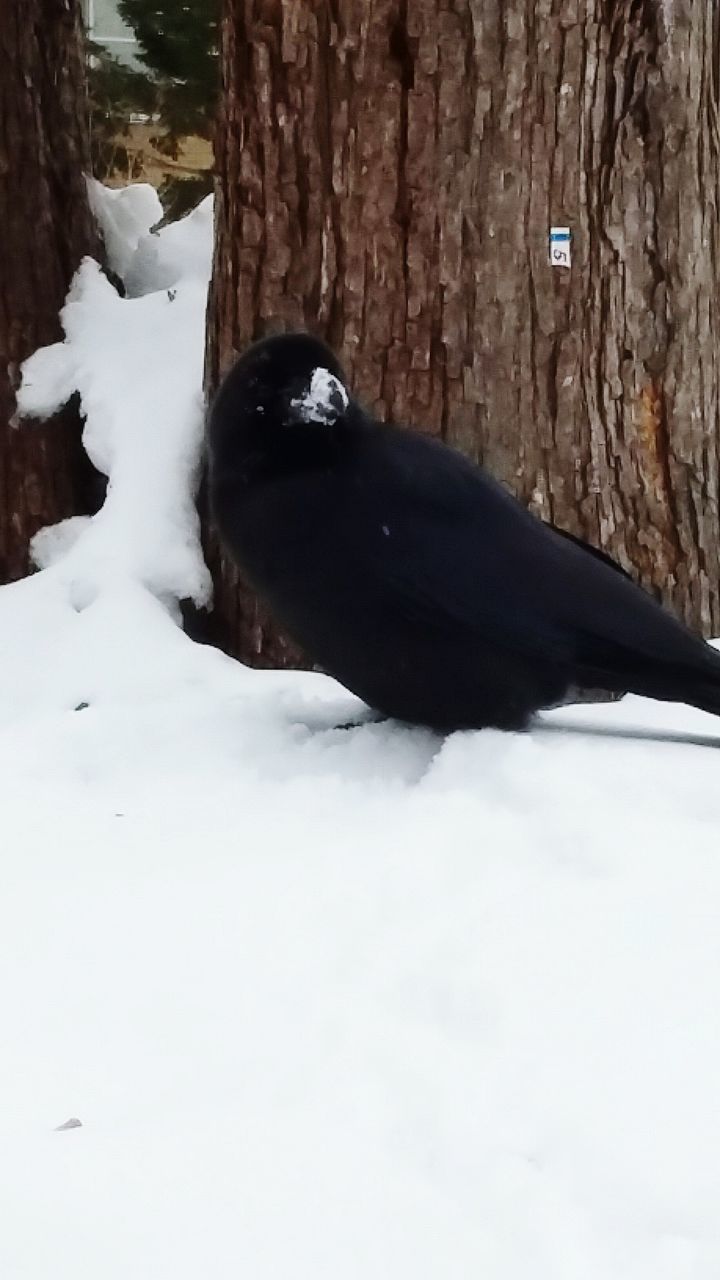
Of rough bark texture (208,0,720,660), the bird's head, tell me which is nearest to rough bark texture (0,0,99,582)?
rough bark texture (208,0,720,660)

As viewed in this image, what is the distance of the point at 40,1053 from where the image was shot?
1.28m

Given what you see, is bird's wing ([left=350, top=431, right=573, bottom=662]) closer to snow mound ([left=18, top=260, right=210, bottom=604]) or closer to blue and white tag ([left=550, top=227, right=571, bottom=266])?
blue and white tag ([left=550, top=227, right=571, bottom=266])

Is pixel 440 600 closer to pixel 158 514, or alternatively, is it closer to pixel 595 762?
pixel 595 762

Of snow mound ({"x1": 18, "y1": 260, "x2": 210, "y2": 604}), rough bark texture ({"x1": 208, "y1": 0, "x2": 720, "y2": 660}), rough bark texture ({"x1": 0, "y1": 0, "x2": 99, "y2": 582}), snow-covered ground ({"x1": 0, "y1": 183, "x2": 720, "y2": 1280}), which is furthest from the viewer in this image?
rough bark texture ({"x1": 0, "y1": 0, "x2": 99, "y2": 582})

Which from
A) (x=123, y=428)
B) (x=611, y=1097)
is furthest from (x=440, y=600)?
(x=123, y=428)

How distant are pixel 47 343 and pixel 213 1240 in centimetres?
258

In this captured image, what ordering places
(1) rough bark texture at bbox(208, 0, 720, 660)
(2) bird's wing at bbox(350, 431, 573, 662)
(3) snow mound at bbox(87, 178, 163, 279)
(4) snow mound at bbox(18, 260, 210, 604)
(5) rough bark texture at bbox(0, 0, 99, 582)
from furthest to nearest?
1. (3) snow mound at bbox(87, 178, 163, 279)
2. (5) rough bark texture at bbox(0, 0, 99, 582)
3. (4) snow mound at bbox(18, 260, 210, 604)
4. (1) rough bark texture at bbox(208, 0, 720, 660)
5. (2) bird's wing at bbox(350, 431, 573, 662)

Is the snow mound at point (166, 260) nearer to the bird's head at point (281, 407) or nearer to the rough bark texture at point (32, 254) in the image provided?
the rough bark texture at point (32, 254)

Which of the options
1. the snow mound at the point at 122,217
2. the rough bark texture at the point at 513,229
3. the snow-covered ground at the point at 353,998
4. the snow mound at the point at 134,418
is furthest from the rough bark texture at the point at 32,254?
the snow-covered ground at the point at 353,998

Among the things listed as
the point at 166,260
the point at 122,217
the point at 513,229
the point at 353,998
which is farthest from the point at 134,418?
the point at 353,998

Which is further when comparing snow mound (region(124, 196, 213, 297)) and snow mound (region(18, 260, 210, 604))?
snow mound (region(124, 196, 213, 297))

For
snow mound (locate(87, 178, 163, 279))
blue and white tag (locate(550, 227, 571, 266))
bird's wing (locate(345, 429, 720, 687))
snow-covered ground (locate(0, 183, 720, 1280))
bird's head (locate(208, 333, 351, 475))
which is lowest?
snow-covered ground (locate(0, 183, 720, 1280))

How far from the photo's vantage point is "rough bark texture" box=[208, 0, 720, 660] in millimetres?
2492

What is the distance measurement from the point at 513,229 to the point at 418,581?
92cm
